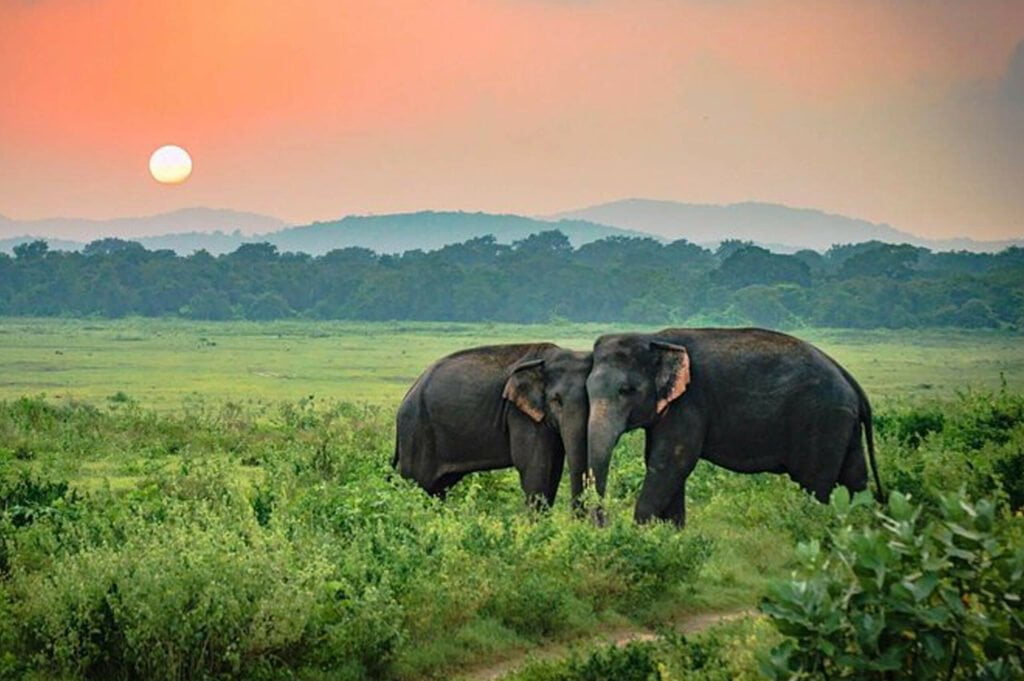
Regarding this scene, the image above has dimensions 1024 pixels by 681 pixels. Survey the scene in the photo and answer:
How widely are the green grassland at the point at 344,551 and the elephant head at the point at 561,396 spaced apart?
59 cm

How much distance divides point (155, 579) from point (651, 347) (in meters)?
6.14

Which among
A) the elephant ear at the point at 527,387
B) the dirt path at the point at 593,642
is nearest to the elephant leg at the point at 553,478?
the elephant ear at the point at 527,387

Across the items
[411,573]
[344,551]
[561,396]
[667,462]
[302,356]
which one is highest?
[561,396]

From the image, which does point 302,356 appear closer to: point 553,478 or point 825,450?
point 553,478

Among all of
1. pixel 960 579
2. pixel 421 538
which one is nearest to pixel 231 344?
pixel 421 538

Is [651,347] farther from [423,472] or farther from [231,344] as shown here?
[231,344]

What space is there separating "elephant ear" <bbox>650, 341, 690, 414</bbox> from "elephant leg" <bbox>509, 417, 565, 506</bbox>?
1140 millimetres

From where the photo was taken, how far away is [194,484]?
15.2 m

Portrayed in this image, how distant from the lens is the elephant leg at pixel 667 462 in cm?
1380

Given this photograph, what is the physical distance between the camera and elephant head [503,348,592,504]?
13.7 metres

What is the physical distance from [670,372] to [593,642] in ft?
13.6

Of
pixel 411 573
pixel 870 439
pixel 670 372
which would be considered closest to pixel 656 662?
pixel 411 573

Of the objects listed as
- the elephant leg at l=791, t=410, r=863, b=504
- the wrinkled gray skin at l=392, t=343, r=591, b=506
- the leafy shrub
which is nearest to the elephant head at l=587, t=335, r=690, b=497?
the wrinkled gray skin at l=392, t=343, r=591, b=506

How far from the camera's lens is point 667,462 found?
13844mm
